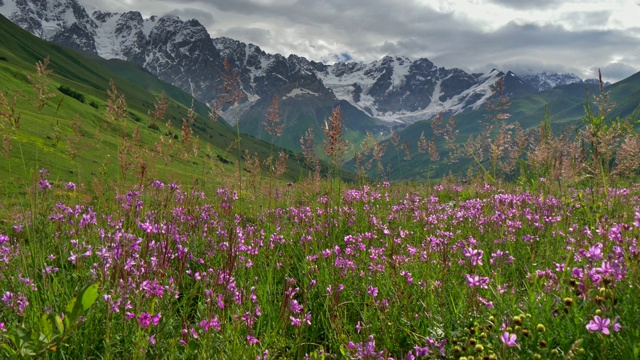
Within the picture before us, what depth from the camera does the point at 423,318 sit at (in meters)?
3.40

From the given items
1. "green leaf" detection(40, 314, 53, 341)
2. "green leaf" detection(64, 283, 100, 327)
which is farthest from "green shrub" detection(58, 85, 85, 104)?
"green leaf" detection(64, 283, 100, 327)

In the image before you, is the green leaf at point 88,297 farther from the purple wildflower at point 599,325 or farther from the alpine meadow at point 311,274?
the purple wildflower at point 599,325

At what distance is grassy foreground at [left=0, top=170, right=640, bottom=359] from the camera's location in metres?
2.54

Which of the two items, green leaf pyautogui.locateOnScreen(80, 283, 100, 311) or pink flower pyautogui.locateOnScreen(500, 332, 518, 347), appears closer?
pink flower pyautogui.locateOnScreen(500, 332, 518, 347)

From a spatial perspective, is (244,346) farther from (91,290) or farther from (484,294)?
(484,294)

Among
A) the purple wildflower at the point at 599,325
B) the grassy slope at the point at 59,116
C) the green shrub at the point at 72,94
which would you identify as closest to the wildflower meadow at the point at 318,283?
the purple wildflower at the point at 599,325

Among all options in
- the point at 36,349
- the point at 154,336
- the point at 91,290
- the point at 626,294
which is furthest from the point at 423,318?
the point at 36,349

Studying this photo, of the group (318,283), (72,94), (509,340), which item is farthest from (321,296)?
(72,94)

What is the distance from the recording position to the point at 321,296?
13.8 feet

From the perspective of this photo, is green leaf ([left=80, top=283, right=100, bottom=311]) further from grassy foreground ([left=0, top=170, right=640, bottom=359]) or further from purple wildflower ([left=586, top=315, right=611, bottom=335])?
purple wildflower ([left=586, top=315, right=611, bottom=335])

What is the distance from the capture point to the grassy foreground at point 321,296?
254cm

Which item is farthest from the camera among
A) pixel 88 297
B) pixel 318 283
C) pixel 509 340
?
pixel 318 283

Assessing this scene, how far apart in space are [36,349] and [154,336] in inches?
33.4

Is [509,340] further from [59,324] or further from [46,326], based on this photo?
[46,326]
